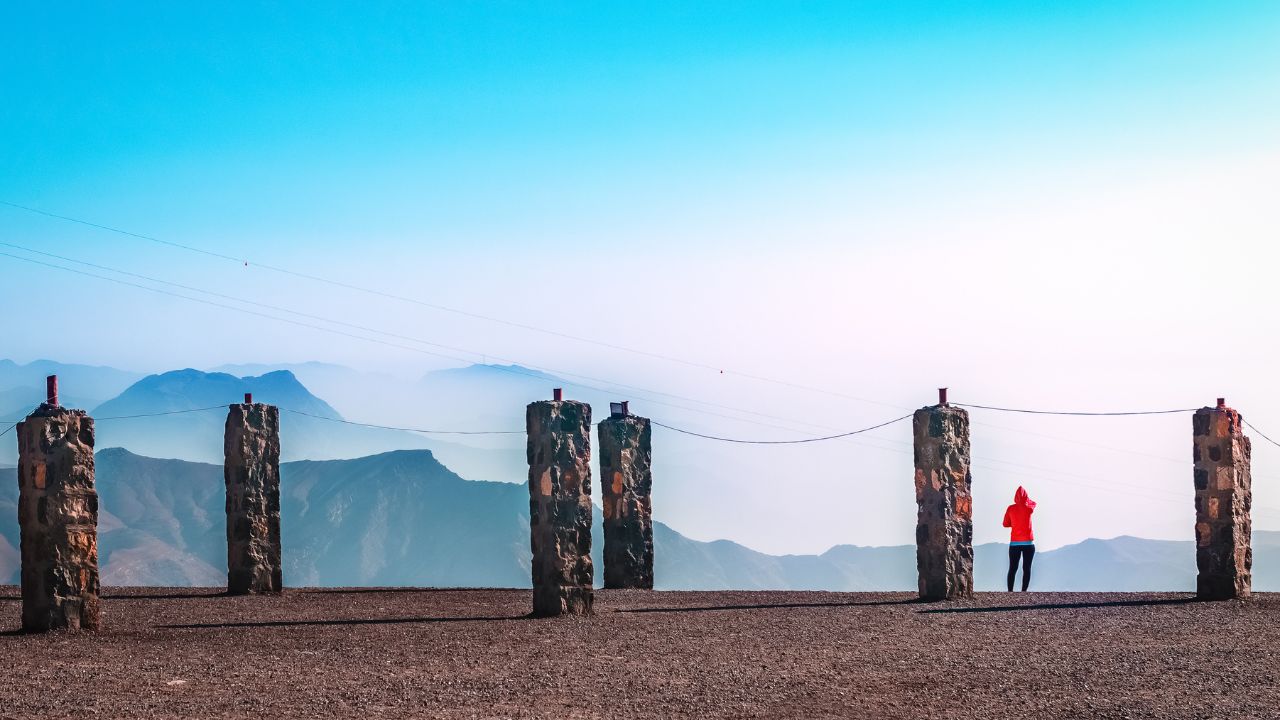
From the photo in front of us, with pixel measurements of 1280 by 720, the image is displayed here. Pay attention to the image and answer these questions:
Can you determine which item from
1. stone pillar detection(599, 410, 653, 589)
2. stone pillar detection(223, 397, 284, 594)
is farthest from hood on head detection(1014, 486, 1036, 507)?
stone pillar detection(223, 397, 284, 594)

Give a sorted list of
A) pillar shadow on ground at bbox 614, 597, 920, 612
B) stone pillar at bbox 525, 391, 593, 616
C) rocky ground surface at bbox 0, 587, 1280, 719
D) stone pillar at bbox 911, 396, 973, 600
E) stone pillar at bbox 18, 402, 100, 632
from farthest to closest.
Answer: stone pillar at bbox 911, 396, 973, 600, pillar shadow on ground at bbox 614, 597, 920, 612, stone pillar at bbox 525, 391, 593, 616, stone pillar at bbox 18, 402, 100, 632, rocky ground surface at bbox 0, 587, 1280, 719

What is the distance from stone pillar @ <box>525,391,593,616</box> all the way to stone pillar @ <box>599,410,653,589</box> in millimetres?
6171

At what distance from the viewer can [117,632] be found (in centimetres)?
1661

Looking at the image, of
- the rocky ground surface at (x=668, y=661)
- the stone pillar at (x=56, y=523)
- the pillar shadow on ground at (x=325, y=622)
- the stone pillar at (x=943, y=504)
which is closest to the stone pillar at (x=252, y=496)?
the rocky ground surface at (x=668, y=661)

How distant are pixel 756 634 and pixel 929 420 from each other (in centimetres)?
698

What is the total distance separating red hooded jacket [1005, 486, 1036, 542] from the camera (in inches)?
883

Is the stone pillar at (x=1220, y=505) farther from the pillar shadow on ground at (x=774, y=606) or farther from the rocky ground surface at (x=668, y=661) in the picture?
the pillar shadow on ground at (x=774, y=606)

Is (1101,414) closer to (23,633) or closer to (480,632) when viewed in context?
(480,632)

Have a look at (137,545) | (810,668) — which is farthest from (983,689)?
(137,545)

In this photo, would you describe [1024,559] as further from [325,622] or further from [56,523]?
[56,523]

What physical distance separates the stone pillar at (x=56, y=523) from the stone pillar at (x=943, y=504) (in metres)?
12.2

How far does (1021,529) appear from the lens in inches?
885

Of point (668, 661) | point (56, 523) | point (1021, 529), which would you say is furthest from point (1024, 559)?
point (56, 523)

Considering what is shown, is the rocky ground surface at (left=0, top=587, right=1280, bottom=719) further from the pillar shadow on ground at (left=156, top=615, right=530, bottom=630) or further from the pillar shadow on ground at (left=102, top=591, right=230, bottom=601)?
the pillar shadow on ground at (left=102, top=591, right=230, bottom=601)
